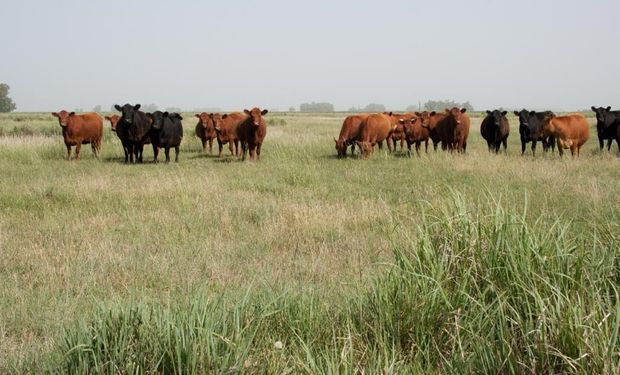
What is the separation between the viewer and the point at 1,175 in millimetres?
13078

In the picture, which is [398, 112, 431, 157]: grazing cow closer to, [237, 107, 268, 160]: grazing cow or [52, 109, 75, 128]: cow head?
[237, 107, 268, 160]: grazing cow

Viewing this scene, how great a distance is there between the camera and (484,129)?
1869cm

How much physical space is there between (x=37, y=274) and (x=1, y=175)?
952 cm

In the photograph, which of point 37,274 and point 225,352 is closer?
point 225,352

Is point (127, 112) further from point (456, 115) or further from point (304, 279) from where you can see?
point (304, 279)

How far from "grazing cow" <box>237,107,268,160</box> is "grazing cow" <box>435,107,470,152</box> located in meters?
6.26

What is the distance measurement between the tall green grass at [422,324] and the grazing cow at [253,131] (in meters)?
13.6

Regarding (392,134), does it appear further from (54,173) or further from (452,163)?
(54,173)

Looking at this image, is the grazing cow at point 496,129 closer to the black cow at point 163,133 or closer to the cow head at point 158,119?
the black cow at point 163,133

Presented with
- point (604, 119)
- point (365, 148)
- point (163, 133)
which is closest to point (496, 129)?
point (604, 119)

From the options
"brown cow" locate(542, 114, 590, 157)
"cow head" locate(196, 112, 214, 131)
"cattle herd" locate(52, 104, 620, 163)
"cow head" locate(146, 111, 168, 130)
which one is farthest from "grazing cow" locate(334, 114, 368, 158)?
"brown cow" locate(542, 114, 590, 157)

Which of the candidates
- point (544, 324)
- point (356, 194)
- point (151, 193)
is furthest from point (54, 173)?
→ point (544, 324)

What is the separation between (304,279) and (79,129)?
15466 millimetres

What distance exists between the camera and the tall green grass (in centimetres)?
258
